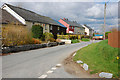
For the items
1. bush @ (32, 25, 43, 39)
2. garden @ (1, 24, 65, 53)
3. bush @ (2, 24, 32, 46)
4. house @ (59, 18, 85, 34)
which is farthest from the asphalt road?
house @ (59, 18, 85, 34)

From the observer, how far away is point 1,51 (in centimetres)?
1268

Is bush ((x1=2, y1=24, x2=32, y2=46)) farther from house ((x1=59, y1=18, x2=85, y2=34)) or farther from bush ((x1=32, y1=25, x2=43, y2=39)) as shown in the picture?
house ((x1=59, y1=18, x2=85, y2=34))

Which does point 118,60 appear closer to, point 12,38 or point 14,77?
point 14,77

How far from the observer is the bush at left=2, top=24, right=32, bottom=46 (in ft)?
47.1

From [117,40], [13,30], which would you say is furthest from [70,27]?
[117,40]

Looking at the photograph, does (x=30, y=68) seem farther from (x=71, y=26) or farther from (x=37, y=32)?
(x=71, y=26)

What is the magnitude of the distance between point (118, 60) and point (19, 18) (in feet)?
85.5

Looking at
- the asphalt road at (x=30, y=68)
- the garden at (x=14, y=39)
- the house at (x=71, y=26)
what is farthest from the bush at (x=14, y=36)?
the house at (x=71, y=26)

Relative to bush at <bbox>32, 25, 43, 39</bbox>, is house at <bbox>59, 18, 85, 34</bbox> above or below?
above

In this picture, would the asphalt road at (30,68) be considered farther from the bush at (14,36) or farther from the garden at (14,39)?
the bush at (14,36)

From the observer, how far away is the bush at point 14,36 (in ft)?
47.1

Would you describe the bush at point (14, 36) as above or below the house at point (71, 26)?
below

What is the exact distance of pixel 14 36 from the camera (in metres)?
15.5

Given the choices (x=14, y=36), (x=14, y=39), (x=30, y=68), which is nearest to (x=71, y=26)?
(x=14, y=36)
